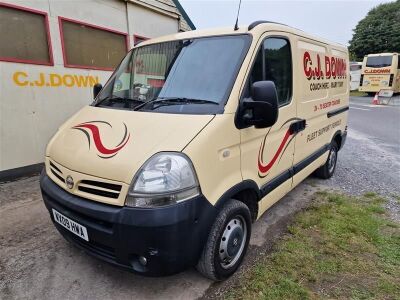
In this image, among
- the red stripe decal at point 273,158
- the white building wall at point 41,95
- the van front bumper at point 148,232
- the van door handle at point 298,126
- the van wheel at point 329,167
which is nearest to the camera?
the van front bumper at point 148,232

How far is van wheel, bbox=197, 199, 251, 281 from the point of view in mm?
2357

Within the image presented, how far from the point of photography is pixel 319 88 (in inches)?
160

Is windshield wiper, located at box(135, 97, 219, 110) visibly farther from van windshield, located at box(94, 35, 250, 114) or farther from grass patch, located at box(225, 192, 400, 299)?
grass patch, located at box(225, 192, 400, 299)

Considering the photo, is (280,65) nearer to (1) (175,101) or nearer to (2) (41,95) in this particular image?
(1) (175,101)

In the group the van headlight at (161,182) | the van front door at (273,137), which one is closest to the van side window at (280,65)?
the van front door at (273,137)

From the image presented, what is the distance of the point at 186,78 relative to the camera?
272 cm

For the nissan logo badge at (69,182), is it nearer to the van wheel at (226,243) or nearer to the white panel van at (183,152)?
the white panel van at (183,152)

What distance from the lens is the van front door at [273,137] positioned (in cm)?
267

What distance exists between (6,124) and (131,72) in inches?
112

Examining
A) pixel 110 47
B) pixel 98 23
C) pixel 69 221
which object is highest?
pixel 98 23

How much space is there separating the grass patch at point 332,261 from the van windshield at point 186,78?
5.07ft

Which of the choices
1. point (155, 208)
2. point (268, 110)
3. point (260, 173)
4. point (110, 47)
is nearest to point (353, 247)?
point (260, 173)

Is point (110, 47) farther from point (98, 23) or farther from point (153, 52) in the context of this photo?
point (153, 52)

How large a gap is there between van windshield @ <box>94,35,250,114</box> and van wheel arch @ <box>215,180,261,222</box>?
0.66 metres
